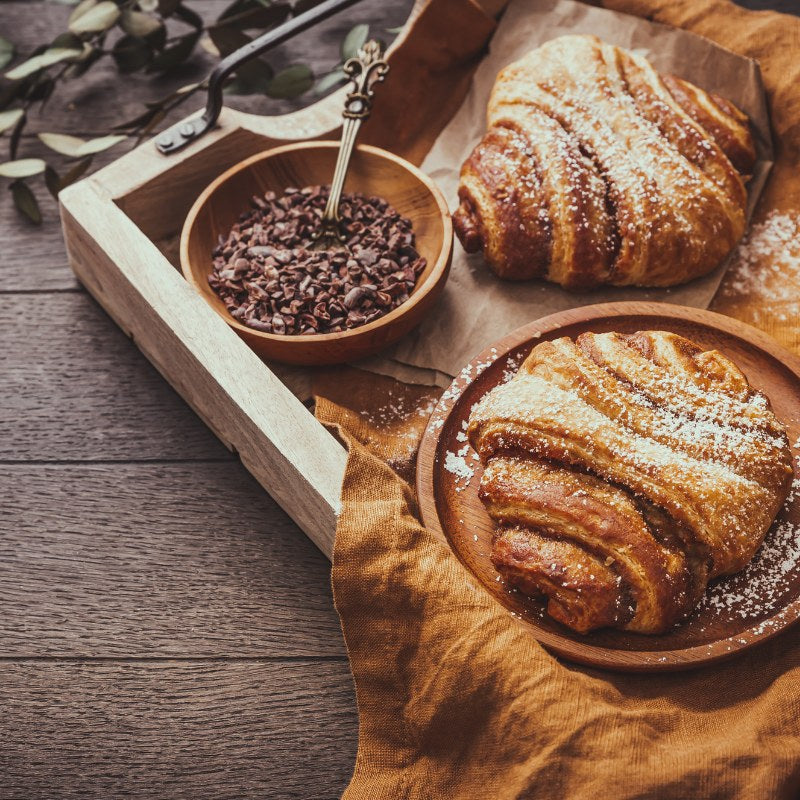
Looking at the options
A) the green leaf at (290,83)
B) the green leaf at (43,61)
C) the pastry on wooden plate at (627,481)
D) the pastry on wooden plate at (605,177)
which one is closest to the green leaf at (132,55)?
the green leaf at (43,61)

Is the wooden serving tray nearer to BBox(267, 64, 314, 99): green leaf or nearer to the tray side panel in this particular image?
the tray side panel

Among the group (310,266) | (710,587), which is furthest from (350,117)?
(710,587)

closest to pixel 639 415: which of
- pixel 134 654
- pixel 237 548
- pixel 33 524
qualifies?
pixel 237 548

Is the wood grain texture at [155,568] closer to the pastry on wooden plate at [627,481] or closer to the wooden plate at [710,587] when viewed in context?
the wooden plate at [710,587]

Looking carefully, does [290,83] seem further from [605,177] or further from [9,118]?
[605,177]

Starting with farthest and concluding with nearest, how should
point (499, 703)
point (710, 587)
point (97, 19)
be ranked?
point (97, 19), point (710, 587), point (499, 703)

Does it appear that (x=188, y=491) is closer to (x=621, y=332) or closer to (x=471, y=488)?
(x=471, y=488)
